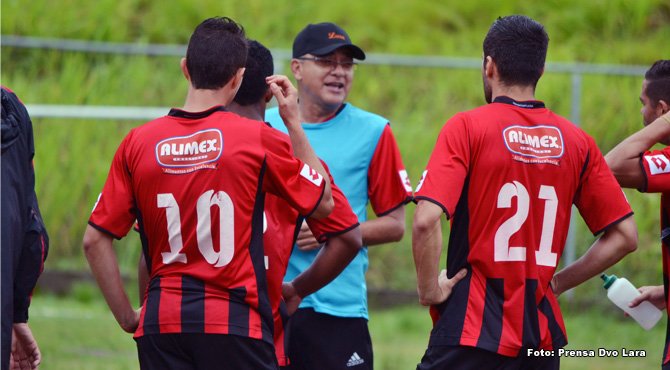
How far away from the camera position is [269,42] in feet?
46.3

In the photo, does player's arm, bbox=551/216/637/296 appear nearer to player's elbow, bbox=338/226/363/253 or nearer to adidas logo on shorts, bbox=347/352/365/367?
player's elbow, bbox=338/226/363/253

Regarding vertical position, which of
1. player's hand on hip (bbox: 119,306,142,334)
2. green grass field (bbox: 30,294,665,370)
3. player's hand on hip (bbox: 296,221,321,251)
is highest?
player's hand on hip (bbox: 296,221,321,251)

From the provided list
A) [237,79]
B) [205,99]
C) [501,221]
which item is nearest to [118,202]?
[205,99]

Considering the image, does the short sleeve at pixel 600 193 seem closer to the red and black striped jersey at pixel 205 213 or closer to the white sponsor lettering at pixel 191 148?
the red and black striped jersey at pixel 205 213

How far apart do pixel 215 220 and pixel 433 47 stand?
1070cm

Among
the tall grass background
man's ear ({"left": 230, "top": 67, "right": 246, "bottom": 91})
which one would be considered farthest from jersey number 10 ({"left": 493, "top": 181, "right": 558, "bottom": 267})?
the tall grass background

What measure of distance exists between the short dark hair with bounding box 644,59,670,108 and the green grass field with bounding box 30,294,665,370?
3.93 meters

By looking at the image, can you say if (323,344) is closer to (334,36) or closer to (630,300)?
(630,300)

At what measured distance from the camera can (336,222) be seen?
464 cm

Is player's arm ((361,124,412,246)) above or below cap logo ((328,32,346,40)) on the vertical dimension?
below

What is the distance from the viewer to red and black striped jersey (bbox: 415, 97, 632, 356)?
4.49m

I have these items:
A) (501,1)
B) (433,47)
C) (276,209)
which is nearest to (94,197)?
(433,47)

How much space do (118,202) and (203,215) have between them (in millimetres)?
420

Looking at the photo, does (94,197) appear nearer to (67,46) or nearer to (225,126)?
(67,46)
